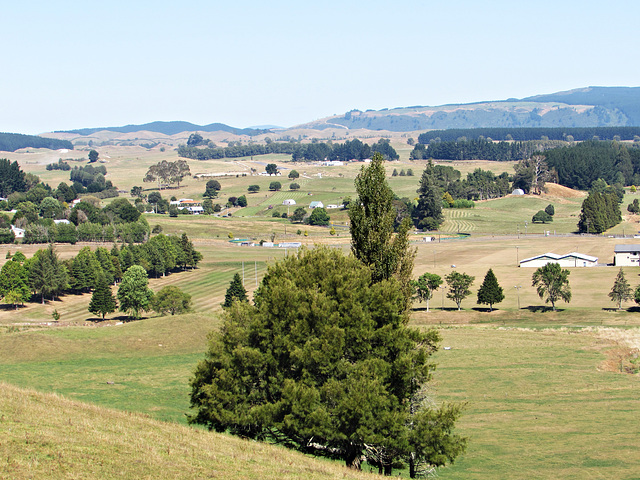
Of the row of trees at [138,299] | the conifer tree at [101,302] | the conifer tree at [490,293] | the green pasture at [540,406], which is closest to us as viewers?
the green pasture at [540,406]

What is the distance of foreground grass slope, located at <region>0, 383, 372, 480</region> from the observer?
20.7 m

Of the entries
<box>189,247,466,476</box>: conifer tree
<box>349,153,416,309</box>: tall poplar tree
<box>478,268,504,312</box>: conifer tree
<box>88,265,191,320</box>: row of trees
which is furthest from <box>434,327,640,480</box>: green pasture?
→ <box>88,265,191,320</box>: row of trees

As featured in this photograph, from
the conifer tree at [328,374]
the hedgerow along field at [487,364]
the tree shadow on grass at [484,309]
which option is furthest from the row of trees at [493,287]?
the conifer tree at [328,374]

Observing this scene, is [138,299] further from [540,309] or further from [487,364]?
[540,309]

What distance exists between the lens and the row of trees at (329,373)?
27.3 m

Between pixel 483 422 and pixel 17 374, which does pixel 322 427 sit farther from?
pixel 17 374

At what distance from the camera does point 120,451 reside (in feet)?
74.2

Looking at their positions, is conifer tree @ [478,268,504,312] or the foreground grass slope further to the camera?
conifer tree @ [478,268,504,312]

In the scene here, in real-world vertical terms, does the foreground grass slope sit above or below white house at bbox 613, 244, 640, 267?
above

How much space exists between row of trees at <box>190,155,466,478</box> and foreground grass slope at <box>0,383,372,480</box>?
1.62 metres

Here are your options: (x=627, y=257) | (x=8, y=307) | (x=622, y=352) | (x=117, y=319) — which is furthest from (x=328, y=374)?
(x=627, y=257)

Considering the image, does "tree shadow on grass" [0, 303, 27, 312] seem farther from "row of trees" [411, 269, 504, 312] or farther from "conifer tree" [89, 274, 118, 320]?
"row of trees" [411, 269, 504, 312]

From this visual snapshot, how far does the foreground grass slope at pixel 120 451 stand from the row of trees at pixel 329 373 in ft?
5.32

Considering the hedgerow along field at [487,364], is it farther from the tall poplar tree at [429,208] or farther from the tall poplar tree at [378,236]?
the tall poplar tree at [429,208]
